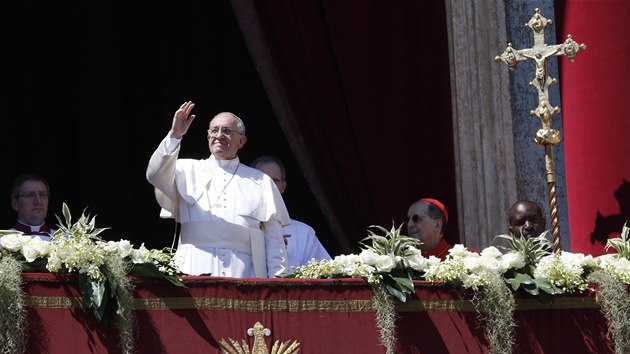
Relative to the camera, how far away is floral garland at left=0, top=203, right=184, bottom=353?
567cm

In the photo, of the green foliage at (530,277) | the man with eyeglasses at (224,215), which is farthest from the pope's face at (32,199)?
the green foliage at (530,277)

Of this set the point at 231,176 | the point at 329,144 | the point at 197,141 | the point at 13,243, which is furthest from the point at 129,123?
the point at 13,243

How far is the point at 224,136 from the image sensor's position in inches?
282

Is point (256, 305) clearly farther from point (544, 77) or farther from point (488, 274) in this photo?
point (544, 77)

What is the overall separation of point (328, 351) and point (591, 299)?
1.20 m

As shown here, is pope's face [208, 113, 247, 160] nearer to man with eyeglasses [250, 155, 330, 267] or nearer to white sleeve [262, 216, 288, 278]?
white sleeve [262, 216, 288, 278]

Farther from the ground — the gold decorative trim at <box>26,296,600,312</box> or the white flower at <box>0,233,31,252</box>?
the white flower at <box>0,233,31,252</box>

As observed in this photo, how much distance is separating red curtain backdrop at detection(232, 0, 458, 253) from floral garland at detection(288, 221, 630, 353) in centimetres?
281

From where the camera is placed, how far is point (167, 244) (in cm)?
985

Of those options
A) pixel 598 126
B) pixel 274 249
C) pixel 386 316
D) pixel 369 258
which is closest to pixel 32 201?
pixel 274 249

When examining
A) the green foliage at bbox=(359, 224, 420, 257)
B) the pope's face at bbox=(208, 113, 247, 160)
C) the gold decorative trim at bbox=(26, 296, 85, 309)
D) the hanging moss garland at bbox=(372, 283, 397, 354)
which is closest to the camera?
the gold decorative trim at bbox=(26, 296, 85, 309)

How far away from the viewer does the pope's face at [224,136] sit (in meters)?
7.12

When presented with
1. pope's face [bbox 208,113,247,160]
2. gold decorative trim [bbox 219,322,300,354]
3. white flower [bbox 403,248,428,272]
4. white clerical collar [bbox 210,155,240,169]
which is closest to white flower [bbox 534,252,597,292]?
white flower [bbox 403,248,428,272]

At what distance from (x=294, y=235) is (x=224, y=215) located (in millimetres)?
1079
